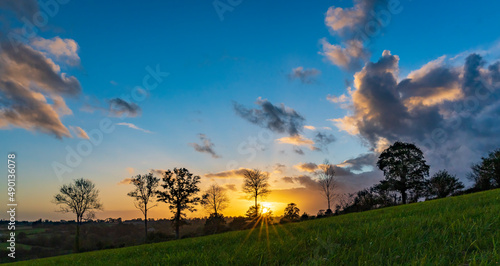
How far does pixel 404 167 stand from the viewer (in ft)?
171

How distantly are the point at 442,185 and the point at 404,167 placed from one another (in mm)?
6994

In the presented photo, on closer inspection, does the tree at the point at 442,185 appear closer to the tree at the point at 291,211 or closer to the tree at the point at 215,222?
the tree at the point at 291,211

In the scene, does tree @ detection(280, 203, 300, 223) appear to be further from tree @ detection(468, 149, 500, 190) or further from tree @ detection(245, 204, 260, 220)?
tree @ detection(468, 149, 500, 190)

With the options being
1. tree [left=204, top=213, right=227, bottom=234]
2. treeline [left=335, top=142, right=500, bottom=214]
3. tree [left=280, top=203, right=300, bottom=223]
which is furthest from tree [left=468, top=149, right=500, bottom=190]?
tree [left=204, top=213, right=227, bottom=234]

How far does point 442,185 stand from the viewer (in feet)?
161

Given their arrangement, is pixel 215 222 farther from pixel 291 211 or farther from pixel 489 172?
pixel 489 172

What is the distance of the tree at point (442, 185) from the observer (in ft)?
159

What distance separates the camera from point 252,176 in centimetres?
6353

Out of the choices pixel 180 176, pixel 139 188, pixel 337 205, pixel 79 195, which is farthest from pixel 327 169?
pixel 79 195

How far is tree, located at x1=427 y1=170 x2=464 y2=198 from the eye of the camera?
4841 centimetres

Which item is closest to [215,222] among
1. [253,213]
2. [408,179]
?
[253,213]

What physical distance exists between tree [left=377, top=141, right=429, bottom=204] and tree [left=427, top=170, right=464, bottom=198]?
182 centimetres

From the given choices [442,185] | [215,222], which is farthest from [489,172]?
[215,222]

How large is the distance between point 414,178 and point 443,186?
192 inches
